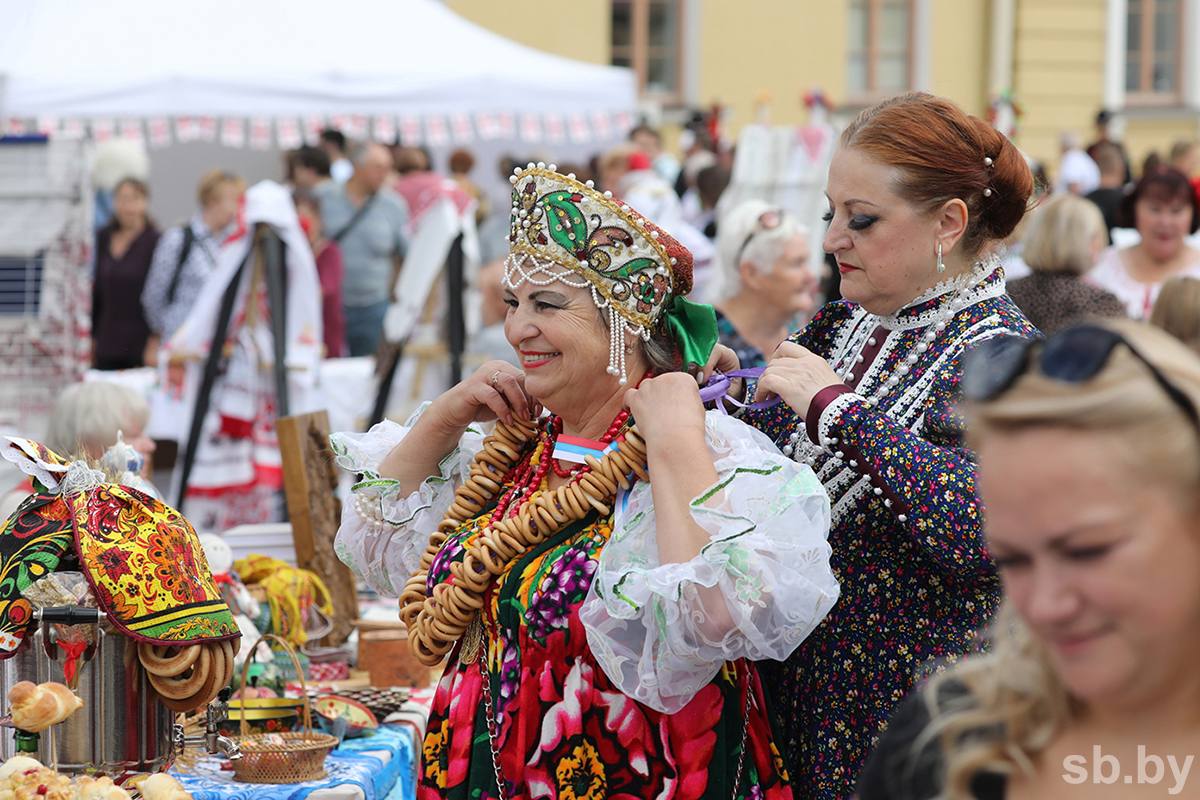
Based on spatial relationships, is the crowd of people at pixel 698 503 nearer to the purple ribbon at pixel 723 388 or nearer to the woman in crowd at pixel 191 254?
the purple ribbon at pixel 723 388

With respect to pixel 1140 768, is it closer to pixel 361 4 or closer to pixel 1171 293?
pixel 1171 293

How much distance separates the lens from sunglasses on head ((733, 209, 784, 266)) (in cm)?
452

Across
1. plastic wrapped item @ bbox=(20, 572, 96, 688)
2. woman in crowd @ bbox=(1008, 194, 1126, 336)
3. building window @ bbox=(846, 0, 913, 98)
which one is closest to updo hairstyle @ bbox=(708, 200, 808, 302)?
woman in crowd @ bbox=(1008, 194, 1126, 336)

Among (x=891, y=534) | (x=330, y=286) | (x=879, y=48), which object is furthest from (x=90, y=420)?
(x=879, y=48)

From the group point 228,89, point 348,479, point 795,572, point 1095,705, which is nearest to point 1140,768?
point 1095,705

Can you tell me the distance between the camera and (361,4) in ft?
29.0

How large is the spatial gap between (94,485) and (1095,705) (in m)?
1.65

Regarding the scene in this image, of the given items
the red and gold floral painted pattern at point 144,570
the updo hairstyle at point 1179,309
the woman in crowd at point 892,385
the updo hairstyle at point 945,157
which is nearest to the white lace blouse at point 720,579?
the woman in crowd at point 892,385

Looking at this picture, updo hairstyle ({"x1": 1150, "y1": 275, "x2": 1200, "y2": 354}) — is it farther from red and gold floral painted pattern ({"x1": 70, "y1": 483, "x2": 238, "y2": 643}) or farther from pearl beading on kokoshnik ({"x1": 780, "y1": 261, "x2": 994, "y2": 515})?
red and gold floral painted pattern ({"x1": 70, "y1": 483, "x2": 238, "y2": 643})

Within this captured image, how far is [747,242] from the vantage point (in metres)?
4.52

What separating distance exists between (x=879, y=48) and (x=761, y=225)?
1377 centimetres

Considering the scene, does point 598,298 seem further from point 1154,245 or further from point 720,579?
point 1154,245

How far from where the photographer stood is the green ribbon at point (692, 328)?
6.97 feet

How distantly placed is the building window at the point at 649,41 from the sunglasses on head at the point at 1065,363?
53.6ft
